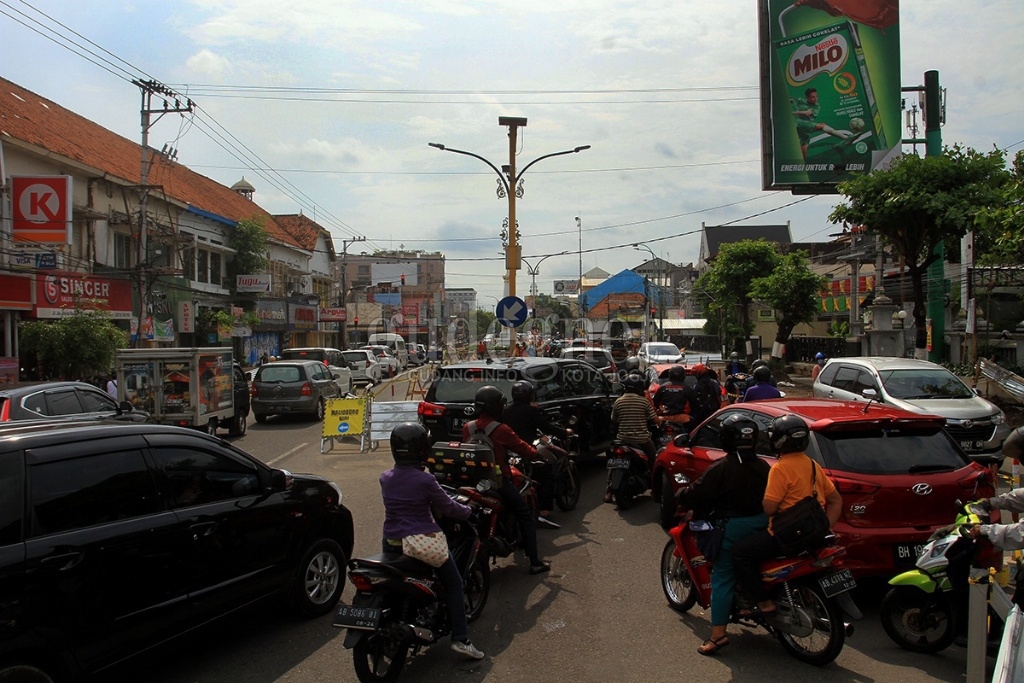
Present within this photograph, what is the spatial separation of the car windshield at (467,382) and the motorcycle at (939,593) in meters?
6.14

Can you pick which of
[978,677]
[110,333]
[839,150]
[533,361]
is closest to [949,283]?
[839,150]

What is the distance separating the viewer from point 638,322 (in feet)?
208

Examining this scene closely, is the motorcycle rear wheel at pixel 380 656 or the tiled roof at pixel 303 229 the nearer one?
the motorcycle rear wheel at pixel 380 656

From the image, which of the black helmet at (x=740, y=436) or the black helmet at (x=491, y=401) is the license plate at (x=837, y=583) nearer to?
the black helmet at (x=740, y=436)

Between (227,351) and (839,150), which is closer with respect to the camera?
(227,351)

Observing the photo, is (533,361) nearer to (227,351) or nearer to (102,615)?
(102,615)

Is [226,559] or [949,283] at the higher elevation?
[949,283]

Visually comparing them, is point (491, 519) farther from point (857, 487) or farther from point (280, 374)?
point (280, 374)

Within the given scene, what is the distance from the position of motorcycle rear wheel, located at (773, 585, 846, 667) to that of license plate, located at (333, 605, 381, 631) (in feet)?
8.30

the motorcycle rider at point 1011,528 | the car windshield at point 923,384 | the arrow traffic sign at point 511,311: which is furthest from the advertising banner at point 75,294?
the motorcycle rider at point 1011,528

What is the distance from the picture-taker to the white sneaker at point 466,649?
4871 mm

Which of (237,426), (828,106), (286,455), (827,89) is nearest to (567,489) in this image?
(286,455)

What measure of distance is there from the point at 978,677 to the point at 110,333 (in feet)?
68.3

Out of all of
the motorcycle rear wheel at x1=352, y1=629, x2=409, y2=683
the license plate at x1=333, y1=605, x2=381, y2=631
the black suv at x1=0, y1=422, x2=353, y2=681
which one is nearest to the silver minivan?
the motorcycle rear wheel at x1=352, y1=629, x2=409, y2=683
